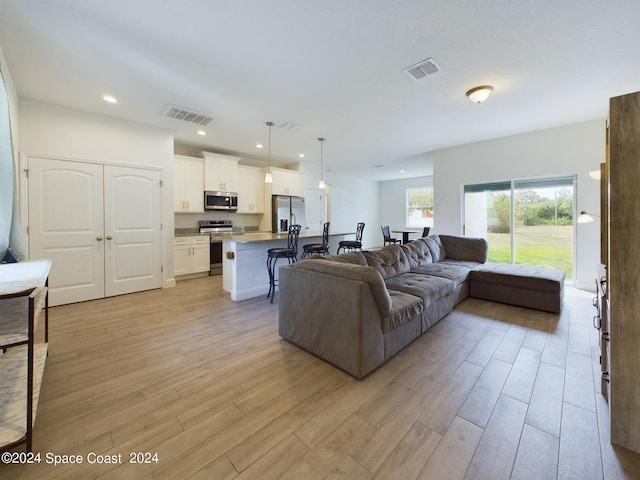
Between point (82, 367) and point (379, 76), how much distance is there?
397cm

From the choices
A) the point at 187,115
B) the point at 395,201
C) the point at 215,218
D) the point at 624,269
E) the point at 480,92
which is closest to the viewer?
the point at 624,269

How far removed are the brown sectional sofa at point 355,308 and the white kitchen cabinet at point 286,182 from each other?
4111 millimetres

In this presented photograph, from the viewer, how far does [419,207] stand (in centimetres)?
984

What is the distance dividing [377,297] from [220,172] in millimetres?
5008

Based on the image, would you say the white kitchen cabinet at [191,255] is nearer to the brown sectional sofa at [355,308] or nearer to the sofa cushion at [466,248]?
the brown sectional sofa at [355,308]

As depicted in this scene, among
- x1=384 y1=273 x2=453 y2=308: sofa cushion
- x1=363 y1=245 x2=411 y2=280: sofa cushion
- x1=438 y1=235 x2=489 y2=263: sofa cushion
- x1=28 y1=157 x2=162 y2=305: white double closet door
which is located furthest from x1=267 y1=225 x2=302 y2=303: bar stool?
x1=438 y1=235 x2=489 y2=263: sofa cushion

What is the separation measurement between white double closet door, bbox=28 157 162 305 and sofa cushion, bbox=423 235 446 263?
466 centimetres

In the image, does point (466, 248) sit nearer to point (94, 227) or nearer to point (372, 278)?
point (372, 278)

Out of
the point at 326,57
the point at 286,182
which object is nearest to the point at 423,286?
the point at 326,57

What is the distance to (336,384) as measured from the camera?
197cm

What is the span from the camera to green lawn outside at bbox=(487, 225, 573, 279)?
4746 millimetres

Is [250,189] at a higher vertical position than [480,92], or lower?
lower

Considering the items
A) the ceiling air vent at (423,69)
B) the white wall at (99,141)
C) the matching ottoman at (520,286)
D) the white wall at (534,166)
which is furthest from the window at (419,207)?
the white wall at (99,141)

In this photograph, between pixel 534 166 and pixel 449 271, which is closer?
pixel 449 271
